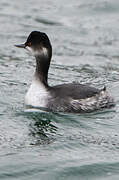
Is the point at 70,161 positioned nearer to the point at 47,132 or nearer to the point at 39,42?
the point at 47,132

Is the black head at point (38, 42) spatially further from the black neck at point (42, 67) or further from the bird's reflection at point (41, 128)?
the bird's reflection at point (41, 128)

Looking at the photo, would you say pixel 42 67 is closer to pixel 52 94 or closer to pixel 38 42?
pixel 38 42

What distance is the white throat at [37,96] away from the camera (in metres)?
12.2

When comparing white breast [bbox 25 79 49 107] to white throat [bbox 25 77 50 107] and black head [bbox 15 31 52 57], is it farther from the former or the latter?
black head [bbox 15 31 52 57]

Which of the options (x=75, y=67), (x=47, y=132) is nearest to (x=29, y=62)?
(x=75, y=67)

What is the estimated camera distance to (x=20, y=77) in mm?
14656

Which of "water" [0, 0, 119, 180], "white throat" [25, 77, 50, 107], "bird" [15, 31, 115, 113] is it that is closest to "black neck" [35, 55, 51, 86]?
"bird" [15, 31, 115, 113]

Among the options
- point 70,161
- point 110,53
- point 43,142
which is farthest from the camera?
point 110,53

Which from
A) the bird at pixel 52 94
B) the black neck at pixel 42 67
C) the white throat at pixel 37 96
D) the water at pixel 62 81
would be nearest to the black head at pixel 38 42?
the bird at pixel 52 94

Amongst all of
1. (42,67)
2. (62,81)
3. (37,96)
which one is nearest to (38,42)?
(42,67)

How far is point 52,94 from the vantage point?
12.2m

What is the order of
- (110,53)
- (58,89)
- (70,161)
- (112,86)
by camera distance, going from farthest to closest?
(110,53) → (112,86) → (58,89) → (70,161)

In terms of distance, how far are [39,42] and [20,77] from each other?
242 cm

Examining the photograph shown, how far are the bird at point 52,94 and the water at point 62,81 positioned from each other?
148mm
